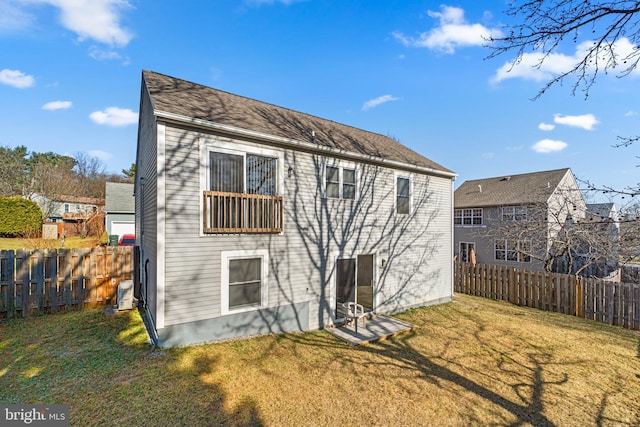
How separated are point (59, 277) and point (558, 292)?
57.0 feet

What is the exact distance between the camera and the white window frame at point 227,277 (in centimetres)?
662

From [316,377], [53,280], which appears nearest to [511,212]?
[316,377]

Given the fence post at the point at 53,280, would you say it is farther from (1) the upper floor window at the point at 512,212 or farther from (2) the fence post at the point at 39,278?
(1) the upper floor window at the point at 512,212

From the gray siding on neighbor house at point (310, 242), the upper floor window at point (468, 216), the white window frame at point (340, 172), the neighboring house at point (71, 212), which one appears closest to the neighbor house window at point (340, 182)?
the white window frame at point (340, 172)

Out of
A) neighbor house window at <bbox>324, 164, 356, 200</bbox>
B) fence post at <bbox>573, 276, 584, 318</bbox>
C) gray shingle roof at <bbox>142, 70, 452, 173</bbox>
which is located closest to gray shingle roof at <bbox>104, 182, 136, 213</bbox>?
gray shingle roof at <bbox>142, 70, 452, 173</bbox>

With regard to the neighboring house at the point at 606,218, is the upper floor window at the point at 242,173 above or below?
above

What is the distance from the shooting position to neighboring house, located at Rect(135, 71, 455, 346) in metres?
6.15

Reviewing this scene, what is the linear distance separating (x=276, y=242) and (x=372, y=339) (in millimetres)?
3670

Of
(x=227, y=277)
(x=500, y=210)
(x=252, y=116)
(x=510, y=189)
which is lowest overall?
(x=227, y=277)

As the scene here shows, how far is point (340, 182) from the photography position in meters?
8.88

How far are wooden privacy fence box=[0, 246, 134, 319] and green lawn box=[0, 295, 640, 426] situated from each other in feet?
1.77

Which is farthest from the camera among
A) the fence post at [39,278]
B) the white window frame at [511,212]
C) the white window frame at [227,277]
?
the white window frame at [511,212]

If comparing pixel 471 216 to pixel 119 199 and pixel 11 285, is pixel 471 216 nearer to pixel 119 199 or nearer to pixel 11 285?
pixel 11 285

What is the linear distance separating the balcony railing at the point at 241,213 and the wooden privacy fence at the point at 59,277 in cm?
512
